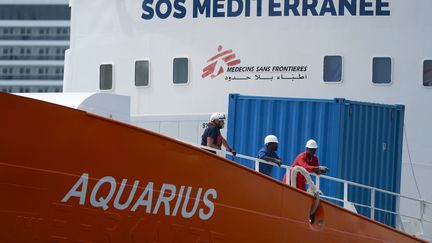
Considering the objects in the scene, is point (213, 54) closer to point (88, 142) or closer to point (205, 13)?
point (205, 13)

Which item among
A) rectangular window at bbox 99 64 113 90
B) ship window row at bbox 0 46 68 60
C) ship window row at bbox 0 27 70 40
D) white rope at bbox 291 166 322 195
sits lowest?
white rope at bbox 291 166 322 195

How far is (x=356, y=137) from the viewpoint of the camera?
10977 mm

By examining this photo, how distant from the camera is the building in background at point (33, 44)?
45312 mm

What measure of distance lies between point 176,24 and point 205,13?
50 centimetres

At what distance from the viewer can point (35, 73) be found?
4562 cm

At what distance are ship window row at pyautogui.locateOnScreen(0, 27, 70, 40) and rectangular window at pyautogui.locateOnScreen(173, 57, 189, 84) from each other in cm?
3353

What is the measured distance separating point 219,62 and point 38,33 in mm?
34899

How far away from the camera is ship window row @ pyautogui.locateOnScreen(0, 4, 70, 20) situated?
46.6m

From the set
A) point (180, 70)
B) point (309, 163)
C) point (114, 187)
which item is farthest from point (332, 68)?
point (114, 187)

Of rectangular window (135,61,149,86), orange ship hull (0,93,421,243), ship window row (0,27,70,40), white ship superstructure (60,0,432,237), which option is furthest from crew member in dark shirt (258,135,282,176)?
ship window row (0,27,70,40)

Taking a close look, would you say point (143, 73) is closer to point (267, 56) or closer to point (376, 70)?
point (267, 56)

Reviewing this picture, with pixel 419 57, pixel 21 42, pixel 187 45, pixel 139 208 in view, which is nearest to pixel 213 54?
pixel 187 45

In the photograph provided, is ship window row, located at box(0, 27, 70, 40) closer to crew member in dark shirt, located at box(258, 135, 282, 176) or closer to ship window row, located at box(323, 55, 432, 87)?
ship window row, located at box(323, 55, 432, 87)

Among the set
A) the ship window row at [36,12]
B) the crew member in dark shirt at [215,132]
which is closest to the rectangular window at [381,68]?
the crew member in dark shirt at [215,132]
